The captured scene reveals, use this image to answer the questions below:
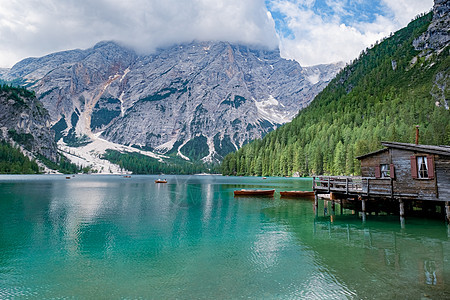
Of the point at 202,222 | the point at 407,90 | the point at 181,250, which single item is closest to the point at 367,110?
the point at 407,90

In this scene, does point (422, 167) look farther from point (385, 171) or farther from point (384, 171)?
point (384, 171)

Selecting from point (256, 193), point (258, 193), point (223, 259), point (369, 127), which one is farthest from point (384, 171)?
point (369, 127)

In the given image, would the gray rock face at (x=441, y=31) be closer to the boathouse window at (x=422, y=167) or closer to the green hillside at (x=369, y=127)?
the green hillside at (x=369, y=127)

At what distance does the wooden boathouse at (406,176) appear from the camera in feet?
96.6

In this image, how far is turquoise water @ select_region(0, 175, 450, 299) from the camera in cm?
1479

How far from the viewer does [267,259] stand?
66.5 feet

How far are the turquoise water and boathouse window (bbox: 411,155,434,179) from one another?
5.74 m

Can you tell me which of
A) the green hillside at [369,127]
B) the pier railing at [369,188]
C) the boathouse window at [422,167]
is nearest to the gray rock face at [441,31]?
the green hillside at [369,127]

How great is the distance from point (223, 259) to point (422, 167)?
24796 millimetres

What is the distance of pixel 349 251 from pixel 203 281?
41.1 ft

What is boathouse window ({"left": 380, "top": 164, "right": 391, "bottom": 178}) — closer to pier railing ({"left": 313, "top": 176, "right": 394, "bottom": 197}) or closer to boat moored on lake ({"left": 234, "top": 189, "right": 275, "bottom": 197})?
pier railing ({"left": 313, "top": 176, "right": 394, "bottom": 197})

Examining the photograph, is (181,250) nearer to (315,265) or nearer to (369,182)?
(315,265)

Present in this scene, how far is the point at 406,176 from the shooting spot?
105 ft

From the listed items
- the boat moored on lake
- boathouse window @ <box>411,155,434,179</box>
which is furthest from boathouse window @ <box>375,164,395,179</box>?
the boat moored on lake
